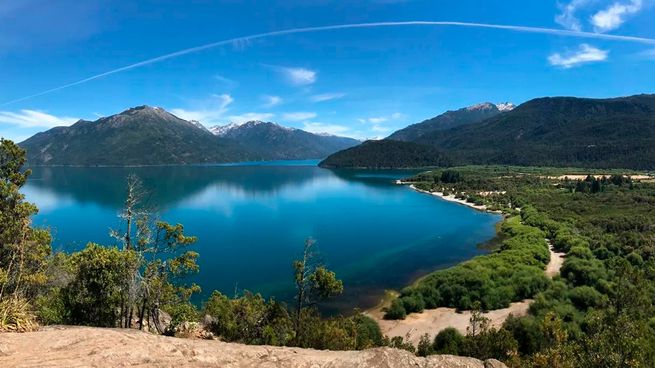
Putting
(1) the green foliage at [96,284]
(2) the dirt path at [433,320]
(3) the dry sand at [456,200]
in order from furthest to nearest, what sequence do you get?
(3) the dry sand at [456,200], (2) the dirt path at [433,320], (1) the green foliage at [96,284]

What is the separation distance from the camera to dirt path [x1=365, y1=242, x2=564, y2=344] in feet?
148

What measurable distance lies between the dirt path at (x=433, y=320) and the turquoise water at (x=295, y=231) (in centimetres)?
735

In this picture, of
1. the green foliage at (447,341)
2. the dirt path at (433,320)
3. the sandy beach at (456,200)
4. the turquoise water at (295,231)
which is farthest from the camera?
the sandy beach at (456,200)

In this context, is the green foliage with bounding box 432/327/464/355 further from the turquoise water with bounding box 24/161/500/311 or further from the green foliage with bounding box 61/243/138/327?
the green foliage with bounding box 61/243/138/327

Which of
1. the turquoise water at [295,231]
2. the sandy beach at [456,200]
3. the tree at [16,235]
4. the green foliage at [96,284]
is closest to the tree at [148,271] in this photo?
the green foliage at [96,284]

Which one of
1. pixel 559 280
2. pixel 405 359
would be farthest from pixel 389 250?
pixel 405 359

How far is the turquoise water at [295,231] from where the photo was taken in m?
66.7

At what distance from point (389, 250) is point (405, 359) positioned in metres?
74.8

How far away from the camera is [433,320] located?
4853 cm

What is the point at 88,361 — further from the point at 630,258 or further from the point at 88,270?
the point at 630,258

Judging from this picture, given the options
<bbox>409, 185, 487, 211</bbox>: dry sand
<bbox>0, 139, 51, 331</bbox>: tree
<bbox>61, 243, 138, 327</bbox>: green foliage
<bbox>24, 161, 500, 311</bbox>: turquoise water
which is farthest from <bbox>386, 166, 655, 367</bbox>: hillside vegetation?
<bbox>0, 139, 51, 331</bbox>: tree

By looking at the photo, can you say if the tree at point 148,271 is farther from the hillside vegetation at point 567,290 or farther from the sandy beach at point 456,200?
the sandy beach at point 456,200

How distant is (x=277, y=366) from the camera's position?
12.0 meters

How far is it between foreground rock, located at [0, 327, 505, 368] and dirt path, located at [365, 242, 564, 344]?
32.5 m
